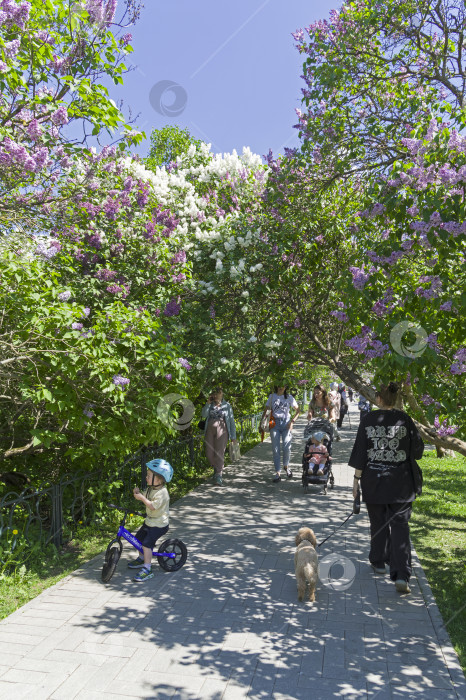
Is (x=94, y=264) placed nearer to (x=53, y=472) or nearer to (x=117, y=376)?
(x=53, y=472)

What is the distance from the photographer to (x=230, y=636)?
430 centimetres

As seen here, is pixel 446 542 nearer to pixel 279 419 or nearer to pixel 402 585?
pixel 402 585

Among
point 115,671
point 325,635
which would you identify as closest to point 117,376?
point 115,671

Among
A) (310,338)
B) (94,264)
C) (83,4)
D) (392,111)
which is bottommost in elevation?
(310,338)

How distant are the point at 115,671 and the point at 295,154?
732 centimetres

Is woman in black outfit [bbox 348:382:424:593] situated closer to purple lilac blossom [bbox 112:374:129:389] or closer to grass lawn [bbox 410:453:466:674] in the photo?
grass lawn [bbox 410:453:466:674]

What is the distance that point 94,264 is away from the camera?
858 centimetres

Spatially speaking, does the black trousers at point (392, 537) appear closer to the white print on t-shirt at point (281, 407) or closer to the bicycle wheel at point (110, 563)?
the bicycle wheel at point (110, 563)

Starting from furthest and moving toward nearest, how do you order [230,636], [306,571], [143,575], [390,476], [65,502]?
[65,502] < [143,575] < [390,476] < [306,571] < [230,636]

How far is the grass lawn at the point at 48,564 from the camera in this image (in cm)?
497

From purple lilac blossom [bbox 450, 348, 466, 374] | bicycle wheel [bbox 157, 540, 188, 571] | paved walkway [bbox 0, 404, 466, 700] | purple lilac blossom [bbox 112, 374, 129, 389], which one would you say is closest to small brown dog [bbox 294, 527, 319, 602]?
paved walkway [bbox 0, 404, 466, 700]

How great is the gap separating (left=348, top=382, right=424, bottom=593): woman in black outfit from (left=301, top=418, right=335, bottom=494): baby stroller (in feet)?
13.4

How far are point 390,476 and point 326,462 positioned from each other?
463 centimetres

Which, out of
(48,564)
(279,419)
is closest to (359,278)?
(48,564)
